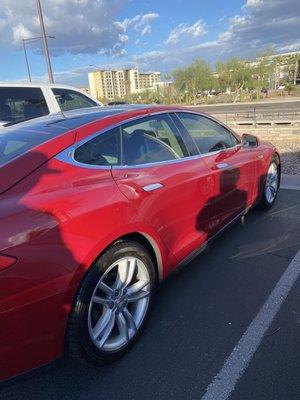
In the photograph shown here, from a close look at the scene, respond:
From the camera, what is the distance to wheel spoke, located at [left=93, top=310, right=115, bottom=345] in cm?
245

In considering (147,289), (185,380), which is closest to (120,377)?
(185,380)

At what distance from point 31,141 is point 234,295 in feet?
6.80

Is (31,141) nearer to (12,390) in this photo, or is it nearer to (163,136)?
(163,136)

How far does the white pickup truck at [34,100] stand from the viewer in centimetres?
668

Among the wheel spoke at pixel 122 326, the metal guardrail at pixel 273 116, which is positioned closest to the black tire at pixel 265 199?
the wheel spoke at pixel 122 326

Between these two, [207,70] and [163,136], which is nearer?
[163,136]

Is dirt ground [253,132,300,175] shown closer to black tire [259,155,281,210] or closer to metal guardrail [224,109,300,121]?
black tire [259,155,281,210]

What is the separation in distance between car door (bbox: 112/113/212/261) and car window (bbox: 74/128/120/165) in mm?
63

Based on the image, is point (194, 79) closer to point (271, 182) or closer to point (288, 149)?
point (288, 149)

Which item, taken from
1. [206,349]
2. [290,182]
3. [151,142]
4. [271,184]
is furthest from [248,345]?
[290,182]

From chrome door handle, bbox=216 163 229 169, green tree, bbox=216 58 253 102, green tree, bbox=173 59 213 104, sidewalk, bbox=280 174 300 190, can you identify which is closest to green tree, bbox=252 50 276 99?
green tree, bbox=216 58 253 102

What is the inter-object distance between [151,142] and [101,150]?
1.90 ft

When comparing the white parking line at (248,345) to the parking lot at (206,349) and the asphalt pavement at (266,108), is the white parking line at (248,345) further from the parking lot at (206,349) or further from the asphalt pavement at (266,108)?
the asphalt pavement at (266,108)

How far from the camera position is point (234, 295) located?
3.31m
